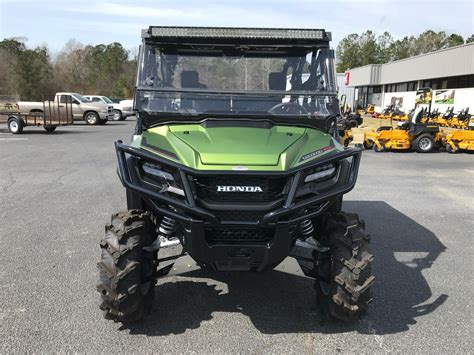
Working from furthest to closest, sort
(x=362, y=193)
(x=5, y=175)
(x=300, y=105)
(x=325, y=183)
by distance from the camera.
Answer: (x=5, y=175)
(x=362, y=193)
(x=300, y=105)
(x=325, y=183)

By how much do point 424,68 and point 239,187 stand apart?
144ft

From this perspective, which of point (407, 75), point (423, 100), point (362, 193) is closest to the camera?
point (362, 193)

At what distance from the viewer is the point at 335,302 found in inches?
130

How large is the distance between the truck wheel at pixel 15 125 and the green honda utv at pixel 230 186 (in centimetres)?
1791

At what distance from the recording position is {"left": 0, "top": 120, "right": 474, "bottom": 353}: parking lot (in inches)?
129

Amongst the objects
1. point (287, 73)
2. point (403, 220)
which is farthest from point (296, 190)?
point (403, 220)

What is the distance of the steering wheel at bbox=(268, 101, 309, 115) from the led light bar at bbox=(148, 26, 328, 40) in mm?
680

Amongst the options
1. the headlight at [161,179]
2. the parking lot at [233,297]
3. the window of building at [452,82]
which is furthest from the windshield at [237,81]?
the window of building at [452,82]

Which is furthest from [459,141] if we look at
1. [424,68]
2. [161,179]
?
[424,68]

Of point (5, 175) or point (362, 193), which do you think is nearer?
point (362, 193)

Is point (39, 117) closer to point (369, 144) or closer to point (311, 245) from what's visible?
point (369, 144)

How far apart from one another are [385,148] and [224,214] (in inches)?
529

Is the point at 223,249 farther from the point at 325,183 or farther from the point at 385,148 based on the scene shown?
the point at 385,148

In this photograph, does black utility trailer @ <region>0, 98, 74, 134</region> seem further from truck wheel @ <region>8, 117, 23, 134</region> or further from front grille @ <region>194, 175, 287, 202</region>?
front grille @ <region>194, 175, 287, 202</region>
